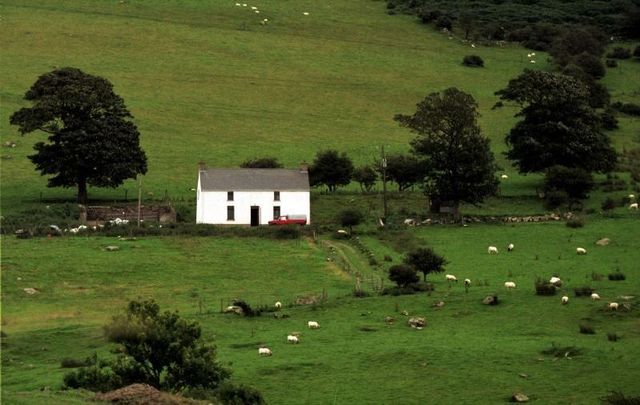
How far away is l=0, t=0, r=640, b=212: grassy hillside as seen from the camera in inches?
4702

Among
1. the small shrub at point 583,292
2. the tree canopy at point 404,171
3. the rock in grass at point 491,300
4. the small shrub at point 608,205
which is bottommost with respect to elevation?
the rock in grass at point 491,300

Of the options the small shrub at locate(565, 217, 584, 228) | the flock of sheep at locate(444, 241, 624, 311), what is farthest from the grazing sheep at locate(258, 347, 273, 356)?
the small shrub at locate(565, 217, 584, 228)

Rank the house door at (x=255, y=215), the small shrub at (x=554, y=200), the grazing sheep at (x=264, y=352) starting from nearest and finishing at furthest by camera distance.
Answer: the grazing sheep at (x=264, y=352) < the house door at (x=255, y=215) < the small shrub at (x=554, y=200)

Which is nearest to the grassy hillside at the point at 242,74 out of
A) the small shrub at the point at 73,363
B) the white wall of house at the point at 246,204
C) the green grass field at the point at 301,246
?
the green grass field at the point at 301,246

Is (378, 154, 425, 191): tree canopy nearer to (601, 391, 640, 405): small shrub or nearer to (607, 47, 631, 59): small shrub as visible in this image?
(601, 391, 640, 405): small shrub

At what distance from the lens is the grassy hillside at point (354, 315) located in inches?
2352

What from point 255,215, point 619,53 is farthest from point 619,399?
point 619,53

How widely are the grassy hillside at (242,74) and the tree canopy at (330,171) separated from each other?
7624 millimetres

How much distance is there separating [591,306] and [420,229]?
2557 centimetres

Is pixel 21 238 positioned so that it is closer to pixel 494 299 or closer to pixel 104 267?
pixel 104 267

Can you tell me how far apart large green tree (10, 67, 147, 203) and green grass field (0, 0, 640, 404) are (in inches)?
120

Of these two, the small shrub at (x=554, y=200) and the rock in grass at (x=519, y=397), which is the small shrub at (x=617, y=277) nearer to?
the rock in grass at (x=519, y=397)

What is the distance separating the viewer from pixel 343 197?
10531 cm

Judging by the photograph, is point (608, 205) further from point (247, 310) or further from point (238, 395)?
point (238, 395)
